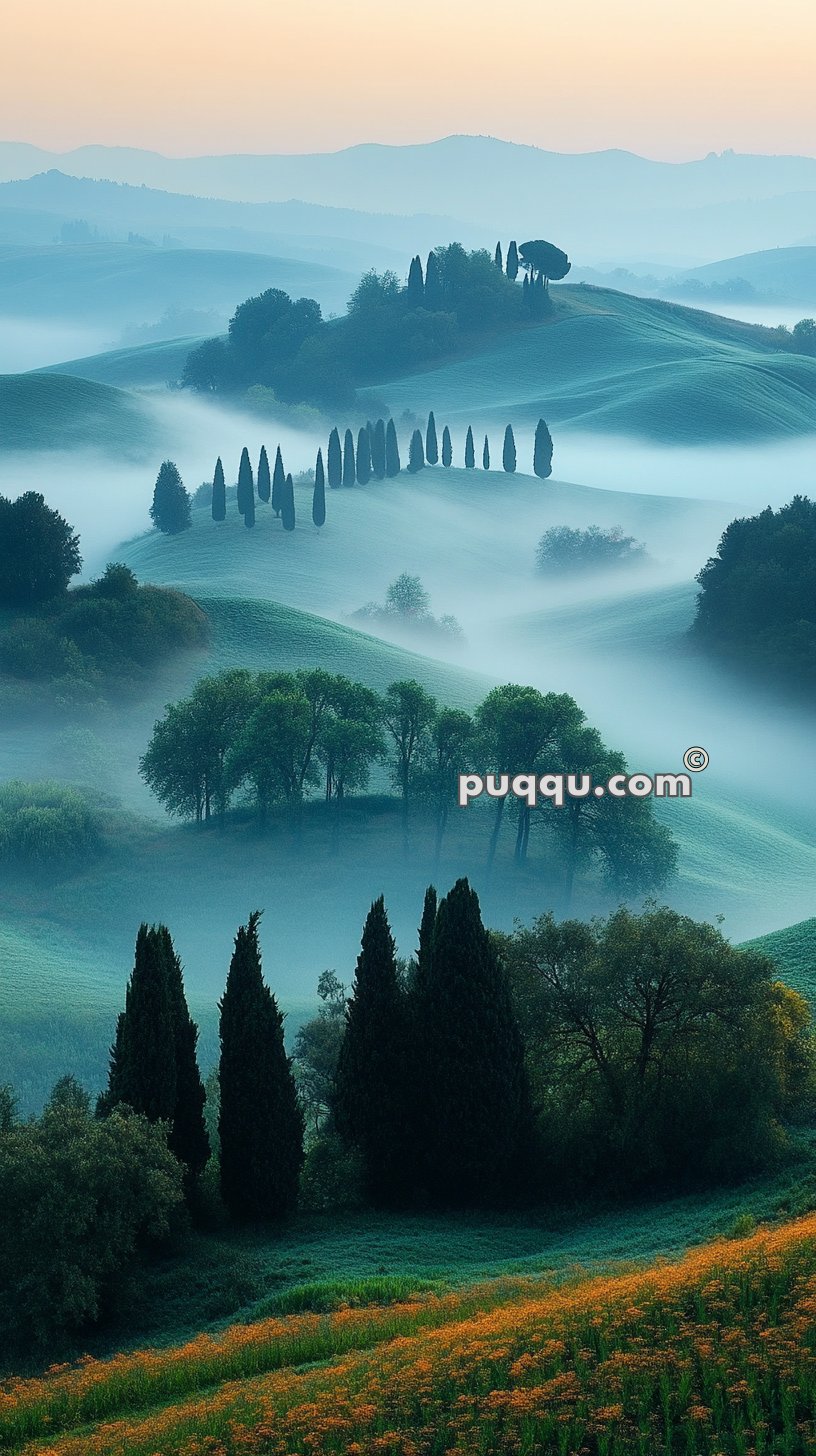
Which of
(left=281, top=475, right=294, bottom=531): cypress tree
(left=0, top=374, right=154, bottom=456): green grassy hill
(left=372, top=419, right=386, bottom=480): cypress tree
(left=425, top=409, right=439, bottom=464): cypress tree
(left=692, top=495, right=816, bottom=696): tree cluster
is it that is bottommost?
(left=692, top=495, right=816, bottom=696): tree cluster

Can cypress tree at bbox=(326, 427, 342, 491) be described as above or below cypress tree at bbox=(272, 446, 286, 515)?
above

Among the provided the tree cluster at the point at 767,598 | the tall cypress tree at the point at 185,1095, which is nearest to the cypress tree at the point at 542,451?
the tree cluster at the point at 767,598

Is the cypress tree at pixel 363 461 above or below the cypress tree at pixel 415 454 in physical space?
below

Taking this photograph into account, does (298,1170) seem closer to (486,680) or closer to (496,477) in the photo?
(486,680)

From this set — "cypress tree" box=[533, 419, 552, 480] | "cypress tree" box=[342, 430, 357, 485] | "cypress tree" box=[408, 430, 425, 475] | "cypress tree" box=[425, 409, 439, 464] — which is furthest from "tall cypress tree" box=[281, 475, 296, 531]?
"cypress tree" box=[533, 419, 552, 480]

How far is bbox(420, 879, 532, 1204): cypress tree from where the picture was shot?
3650 cm

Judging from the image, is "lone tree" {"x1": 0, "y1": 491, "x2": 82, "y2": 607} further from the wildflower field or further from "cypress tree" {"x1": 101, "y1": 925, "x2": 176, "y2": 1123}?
the wildflower field

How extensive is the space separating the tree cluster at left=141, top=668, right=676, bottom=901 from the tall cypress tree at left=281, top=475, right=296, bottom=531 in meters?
65.3

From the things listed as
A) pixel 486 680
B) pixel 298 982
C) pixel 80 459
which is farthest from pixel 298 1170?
pixel 80 459

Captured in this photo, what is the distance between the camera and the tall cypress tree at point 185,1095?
3625 centimetres

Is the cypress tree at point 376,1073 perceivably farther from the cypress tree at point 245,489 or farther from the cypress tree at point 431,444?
the cypress tree at point 431,444

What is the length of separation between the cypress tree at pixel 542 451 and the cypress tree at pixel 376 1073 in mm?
148585

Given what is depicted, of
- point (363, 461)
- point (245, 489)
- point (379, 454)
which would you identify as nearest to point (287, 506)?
point (245, 489)

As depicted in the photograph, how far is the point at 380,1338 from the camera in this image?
85.0 feet
